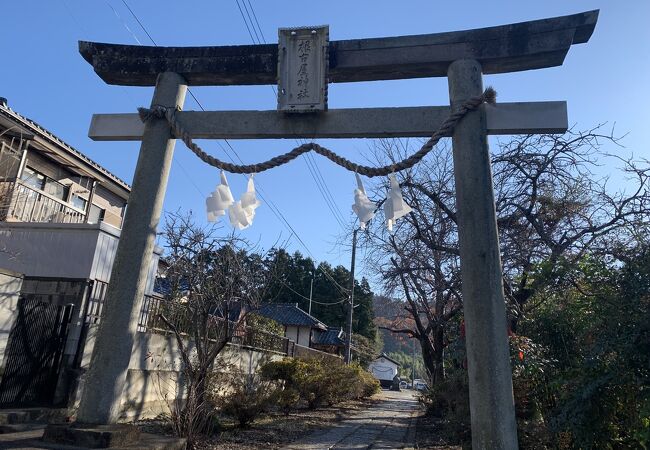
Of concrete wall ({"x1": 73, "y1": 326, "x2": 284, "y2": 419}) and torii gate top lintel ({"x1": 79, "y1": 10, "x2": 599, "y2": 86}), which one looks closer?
torii gate top lintel ({"x1": 79, "y1": 10, "x2": 599, "y2": 86})

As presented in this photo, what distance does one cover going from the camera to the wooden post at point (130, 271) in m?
4.31

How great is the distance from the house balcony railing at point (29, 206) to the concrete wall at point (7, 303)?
2646mm

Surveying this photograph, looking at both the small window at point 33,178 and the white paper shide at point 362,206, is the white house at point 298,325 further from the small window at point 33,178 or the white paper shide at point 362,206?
the white paper shide at point 362,206

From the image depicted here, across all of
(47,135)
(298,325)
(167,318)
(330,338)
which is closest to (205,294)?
(167,318)

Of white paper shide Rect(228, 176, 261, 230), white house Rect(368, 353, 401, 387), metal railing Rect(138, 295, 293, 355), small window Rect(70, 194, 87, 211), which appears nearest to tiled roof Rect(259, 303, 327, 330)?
small window Rect(70, 194, 87, 211)

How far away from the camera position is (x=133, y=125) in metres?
5.36

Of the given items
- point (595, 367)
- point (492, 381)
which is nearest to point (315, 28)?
point (492, 381)

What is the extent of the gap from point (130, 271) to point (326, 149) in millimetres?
2382

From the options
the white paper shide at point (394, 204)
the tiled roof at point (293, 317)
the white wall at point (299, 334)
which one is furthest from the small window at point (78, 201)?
the white wall at point (299, 334)

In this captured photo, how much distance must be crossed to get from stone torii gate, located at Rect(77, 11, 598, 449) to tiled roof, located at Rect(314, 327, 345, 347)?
34229mm

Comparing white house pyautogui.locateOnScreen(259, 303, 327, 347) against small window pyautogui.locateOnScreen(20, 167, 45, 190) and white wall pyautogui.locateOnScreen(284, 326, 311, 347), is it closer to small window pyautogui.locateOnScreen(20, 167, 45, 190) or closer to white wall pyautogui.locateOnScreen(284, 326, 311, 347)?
white wall pyautogui.locateOnScreen(284, 326, 311, 347)

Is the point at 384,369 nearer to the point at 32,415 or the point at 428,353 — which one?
the point at 428,353

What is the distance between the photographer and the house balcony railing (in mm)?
10375

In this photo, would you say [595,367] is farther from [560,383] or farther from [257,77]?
[257,77]
